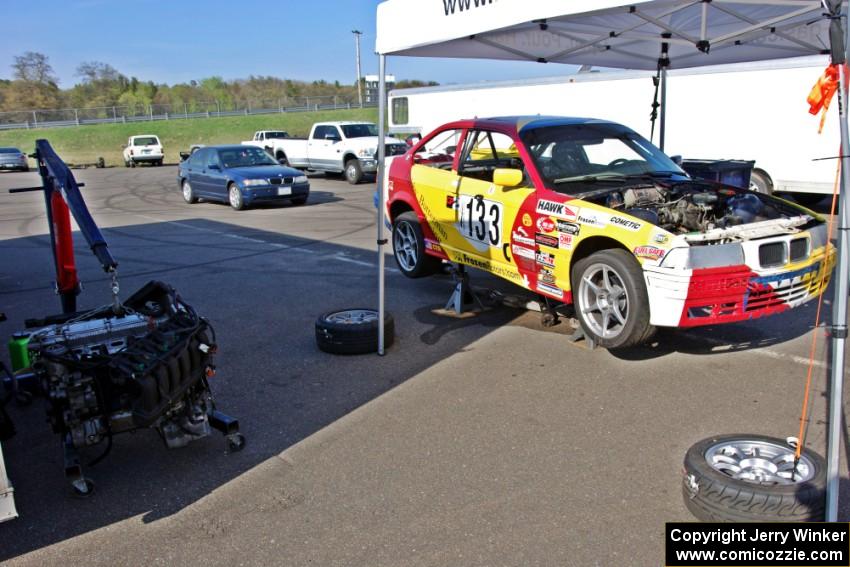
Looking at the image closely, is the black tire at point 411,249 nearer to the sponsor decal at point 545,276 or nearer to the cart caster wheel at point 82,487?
the sponsor decal at point 545,276

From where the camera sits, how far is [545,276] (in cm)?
577

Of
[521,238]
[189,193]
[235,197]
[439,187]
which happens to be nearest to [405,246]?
[439,187]

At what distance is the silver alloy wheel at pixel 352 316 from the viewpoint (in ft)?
19.5

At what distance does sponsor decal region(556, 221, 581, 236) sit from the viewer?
535 centimetres

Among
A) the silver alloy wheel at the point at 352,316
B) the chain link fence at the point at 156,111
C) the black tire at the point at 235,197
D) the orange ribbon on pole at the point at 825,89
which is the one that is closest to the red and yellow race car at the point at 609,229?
the silver alloy wheel at the point at 352,316

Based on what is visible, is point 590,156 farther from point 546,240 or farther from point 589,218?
point 589,218

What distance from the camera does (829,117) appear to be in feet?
40.2

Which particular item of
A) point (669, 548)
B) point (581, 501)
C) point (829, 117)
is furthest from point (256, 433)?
point (829, 117)

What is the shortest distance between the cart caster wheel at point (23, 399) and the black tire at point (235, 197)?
1096 centimetres

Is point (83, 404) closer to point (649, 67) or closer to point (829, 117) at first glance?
point (649, 67)

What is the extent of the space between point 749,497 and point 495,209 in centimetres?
368

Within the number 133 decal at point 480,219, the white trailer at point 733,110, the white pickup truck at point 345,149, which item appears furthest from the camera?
the white pickup truck at point 345,149

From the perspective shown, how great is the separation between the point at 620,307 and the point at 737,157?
9.99 m

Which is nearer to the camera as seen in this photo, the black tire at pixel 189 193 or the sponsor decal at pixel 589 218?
the sponsor decal at pixel 589 218
